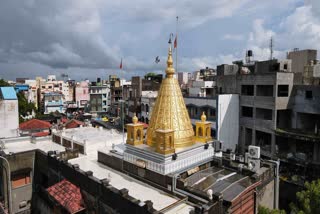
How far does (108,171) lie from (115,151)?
1.89 meters

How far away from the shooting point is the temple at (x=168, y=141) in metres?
14.6

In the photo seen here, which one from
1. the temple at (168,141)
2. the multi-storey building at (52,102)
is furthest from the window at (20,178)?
the multi-storey building at (52,102)

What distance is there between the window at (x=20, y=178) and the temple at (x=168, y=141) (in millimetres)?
12317

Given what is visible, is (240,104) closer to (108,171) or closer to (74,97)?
(108,171)

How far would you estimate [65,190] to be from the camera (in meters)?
16.6

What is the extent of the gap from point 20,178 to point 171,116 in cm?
1699

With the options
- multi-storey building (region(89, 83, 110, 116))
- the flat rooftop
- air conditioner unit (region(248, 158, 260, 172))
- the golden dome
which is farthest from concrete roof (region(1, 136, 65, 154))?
multi-storey building (region(89, 83, 110, 116))

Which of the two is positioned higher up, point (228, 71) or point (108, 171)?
point (228, 71)

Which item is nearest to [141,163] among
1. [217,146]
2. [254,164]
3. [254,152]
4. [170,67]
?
Answer: [170,67]

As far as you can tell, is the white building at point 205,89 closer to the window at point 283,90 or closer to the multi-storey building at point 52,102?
the window at point 283,90

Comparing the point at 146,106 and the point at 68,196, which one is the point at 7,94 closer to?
the point at 68,196

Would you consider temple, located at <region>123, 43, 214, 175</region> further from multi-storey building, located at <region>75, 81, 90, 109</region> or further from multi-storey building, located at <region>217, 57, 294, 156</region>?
multi-storey building, located at <region>75, 81, 90, 109</region>

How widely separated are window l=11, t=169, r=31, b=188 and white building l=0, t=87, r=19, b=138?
1010 centimetres

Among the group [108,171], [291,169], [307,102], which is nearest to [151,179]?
[108,171]
